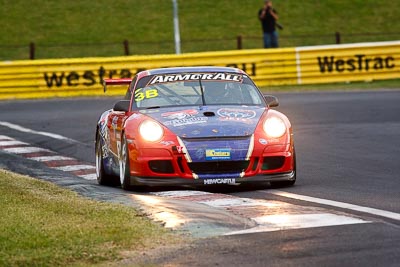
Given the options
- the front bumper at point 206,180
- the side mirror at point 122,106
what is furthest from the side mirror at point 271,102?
the side mirror at point 122,106

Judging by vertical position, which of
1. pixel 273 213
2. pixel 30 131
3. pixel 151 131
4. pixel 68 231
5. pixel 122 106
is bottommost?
pixel 30 131

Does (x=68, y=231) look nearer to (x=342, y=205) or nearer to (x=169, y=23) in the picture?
(x=342, y=205)

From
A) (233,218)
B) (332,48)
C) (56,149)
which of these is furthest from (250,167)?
(332,48)

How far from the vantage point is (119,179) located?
1418 cm

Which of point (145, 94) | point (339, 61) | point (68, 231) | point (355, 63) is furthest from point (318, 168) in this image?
point (355, 63)

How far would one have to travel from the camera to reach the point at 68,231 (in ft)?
29.6

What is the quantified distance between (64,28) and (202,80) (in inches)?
1560

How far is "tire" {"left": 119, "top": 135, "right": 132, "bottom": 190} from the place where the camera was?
1295 cm

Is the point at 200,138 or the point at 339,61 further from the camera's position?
the point at 339,61

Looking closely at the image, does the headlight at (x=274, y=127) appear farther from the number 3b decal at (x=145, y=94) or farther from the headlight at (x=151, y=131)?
the number 3b decal at (x=145, y=94)

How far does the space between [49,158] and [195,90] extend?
4126 millimetres

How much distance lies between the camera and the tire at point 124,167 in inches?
510

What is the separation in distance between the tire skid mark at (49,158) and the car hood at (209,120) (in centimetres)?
211

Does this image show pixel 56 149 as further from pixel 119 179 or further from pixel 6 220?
pixel 6 220
